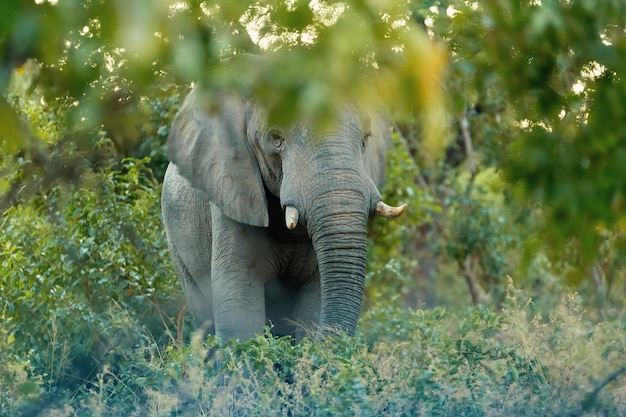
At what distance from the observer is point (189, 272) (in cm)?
808

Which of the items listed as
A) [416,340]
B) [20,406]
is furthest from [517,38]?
[416,340]

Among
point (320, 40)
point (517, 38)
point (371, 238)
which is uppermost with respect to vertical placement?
point (371, 238)

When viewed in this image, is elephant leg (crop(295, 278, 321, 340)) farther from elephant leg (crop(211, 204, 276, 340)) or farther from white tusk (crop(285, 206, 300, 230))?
white tusk (crop(285, 206, 300, 230))

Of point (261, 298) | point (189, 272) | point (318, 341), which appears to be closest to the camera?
point (318, 341)

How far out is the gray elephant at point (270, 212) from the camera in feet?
20.9

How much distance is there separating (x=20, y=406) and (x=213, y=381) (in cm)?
95

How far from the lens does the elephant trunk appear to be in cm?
630

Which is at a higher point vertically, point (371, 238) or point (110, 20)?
point (371, 238)

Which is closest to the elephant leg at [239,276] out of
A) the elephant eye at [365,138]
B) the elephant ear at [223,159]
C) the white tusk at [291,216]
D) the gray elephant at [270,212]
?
the gray elephant at [270,212]

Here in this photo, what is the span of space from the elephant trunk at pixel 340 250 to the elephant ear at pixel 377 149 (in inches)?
28.3

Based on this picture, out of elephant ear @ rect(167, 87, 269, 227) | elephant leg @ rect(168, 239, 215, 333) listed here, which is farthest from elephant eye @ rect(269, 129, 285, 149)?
elephant leg @ rect(168, 239, 215, 333)

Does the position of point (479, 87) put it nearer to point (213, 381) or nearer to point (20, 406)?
point (213, 381)

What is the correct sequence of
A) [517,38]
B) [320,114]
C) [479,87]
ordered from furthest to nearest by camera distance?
[479,87] → [517,38] → [320,114]

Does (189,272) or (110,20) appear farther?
(189,272)
